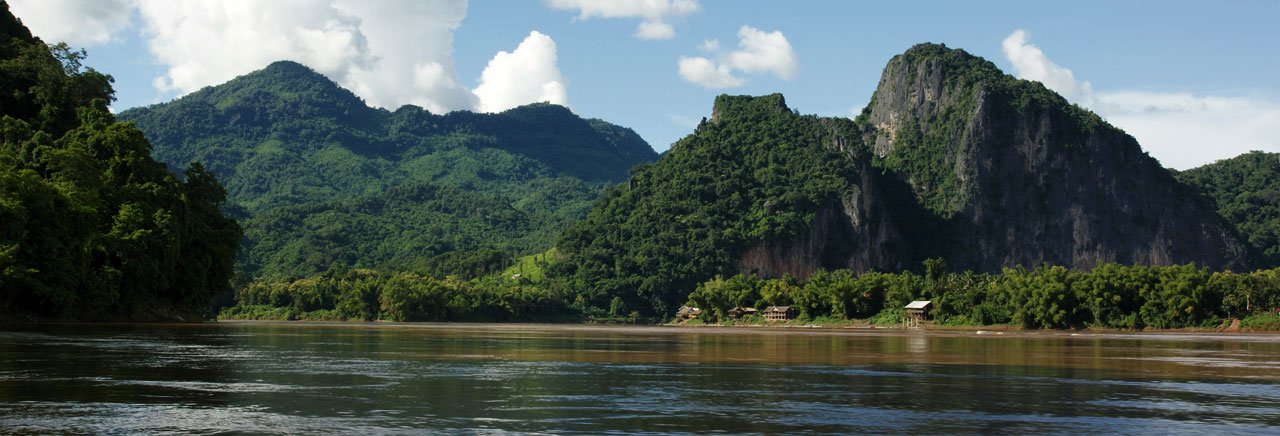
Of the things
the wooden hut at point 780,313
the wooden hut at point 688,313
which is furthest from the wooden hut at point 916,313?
the wooden hut at point 688,313

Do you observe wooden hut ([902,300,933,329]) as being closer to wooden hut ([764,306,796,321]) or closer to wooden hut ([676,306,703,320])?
wooden hut ([764,306,796,321])

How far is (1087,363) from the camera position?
42.1 meters

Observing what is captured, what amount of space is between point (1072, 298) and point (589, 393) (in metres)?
100

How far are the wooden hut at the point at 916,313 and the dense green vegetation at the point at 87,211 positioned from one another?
77.0 metres

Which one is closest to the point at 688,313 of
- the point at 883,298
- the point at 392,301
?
the point at 883,298

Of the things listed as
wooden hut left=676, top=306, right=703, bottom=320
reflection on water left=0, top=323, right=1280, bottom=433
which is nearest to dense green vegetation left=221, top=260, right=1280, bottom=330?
wooden hut left=676, top=306, right=703, bottom=320

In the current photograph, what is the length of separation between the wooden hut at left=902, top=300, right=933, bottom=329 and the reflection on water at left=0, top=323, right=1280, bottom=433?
290 ft

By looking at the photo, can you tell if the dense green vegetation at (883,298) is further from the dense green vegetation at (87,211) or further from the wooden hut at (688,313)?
the dense green vegetation at (87,211)

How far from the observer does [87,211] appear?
5797 cm

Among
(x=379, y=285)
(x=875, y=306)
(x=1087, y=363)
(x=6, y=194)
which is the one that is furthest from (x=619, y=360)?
(x=379, y=285)

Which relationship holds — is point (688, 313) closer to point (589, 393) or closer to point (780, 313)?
point (780, 313)

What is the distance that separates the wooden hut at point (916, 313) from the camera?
426 ft

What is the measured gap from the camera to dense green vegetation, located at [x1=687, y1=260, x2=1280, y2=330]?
108 m

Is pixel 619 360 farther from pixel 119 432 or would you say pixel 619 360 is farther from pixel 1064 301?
pixel 1064 301
